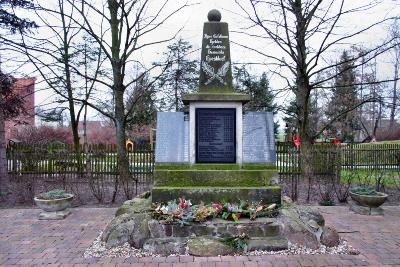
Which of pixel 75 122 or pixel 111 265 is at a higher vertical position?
pixel 75 122

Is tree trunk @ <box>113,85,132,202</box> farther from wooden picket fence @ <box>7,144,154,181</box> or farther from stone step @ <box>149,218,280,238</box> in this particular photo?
stone step @ <box>149,218,280,238</box>

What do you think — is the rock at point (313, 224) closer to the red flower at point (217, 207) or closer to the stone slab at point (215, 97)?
the red flower at point (217, 207)

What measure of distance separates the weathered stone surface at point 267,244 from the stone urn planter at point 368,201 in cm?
361

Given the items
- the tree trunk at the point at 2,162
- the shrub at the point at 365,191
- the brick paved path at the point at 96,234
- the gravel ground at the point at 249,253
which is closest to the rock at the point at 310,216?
the brick paved path at the point at 96,234

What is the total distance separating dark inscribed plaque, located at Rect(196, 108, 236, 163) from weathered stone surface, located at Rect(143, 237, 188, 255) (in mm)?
1776

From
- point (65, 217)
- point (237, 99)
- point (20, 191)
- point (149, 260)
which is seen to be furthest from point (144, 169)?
point (149, 260)

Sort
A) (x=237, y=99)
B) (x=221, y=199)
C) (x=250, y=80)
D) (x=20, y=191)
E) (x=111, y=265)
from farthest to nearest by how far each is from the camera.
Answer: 1. (x=250, y=80)
2. (x=20, y=191)
3. (x=237, y=99)
4. (x=221, y=199)
5. (x=111, y=265)

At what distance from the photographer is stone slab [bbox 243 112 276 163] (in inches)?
270

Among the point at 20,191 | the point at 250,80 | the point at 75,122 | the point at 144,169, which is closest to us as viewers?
the point at 20,191

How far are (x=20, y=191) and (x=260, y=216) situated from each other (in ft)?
25.0

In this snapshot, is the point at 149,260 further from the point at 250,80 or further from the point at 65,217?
the point at 250,80

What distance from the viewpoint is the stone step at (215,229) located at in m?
5.64

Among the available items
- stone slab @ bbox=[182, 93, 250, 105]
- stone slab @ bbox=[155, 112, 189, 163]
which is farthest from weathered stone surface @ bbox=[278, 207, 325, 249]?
stone slab @ bbox=[182, 93, 250, 105]

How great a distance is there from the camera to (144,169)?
14617mm
